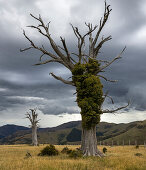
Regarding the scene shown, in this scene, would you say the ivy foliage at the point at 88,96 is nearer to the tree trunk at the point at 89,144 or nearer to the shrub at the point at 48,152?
the tree trunk at the point at 89,144

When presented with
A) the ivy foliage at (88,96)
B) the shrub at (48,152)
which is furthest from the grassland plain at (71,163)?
the ivy foliage at (88,96)

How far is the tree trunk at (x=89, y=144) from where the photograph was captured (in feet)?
63.5

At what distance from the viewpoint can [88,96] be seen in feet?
63.7

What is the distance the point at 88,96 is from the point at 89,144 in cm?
468

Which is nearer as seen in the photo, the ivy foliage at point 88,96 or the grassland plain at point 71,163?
the grassland plain at point 71,163

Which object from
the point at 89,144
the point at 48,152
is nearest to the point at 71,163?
the point at 89,144

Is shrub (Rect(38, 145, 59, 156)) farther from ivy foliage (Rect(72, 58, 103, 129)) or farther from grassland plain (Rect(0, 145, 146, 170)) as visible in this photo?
ivy foliage (Rect(72, 58, 103, 129))

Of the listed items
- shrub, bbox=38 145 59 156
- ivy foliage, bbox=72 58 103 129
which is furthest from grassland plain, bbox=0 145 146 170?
ivy foliage, bbox=72 58 103 129

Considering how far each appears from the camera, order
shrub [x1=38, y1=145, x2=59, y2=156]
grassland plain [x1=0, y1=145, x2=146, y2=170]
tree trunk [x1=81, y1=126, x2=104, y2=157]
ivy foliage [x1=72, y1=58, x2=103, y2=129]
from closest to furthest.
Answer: grassland plain [x1=0, y1=145, x2=146, y2=170]
ivy foliage [x1=72, y1=58, x2=103, y2=129]
tree trunk [x1=81, y1=126, x2=104, y2=157]
shrub [x1=38, y1=145, x2=59, y2=156]

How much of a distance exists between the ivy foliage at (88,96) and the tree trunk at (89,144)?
0.75m

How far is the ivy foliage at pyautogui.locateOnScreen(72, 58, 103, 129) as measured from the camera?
19.0m

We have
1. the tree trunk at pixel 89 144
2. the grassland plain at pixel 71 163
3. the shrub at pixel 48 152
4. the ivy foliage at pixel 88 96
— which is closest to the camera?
the grassland plain at pixel 71 163

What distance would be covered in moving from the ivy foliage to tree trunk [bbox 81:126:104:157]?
29.4 inches

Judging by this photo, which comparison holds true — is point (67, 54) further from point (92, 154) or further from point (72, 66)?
point (92, 154)
